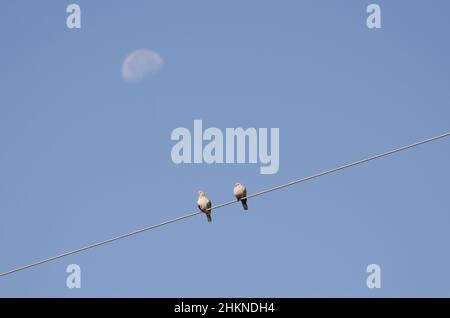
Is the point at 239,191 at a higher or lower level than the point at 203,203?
higher

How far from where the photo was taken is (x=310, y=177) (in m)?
14.4

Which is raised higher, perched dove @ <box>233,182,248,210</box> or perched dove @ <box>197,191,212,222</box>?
perched dove @ <box>233,182,248,210</box>

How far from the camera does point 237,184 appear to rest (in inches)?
835

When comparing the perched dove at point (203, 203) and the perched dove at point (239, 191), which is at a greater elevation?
the perched dove at point (239, 191)
